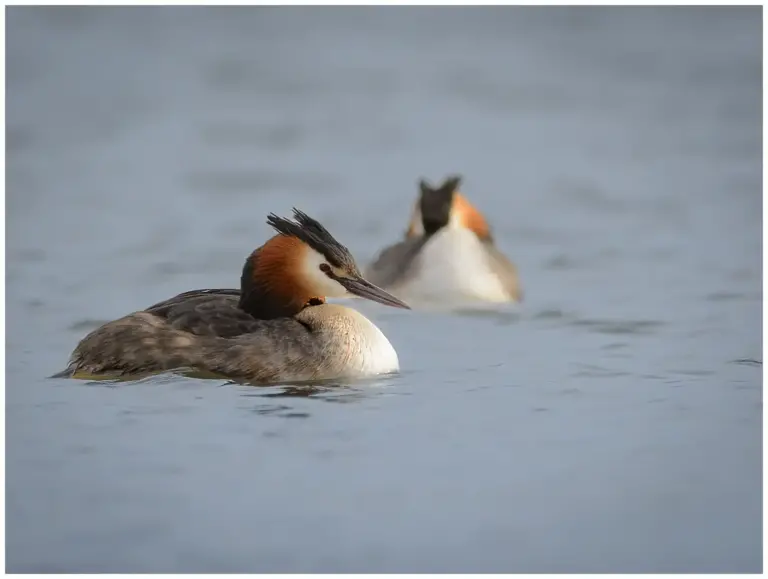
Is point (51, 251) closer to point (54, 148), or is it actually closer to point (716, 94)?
point (54, 148)

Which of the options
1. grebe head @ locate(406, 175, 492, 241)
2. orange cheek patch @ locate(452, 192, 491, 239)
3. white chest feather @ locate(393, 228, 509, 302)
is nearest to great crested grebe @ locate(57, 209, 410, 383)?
white chest feather @ locate(393, 228, 509, 302)

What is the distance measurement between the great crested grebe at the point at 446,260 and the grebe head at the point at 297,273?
2.75 m

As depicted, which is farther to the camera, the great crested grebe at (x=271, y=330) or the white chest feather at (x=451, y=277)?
the white chest feather at (x=451, y=277)

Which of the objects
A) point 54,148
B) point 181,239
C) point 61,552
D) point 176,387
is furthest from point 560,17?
point 61,552

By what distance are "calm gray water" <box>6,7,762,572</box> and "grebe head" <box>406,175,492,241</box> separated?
2.16 ft

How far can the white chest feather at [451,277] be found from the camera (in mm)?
13008

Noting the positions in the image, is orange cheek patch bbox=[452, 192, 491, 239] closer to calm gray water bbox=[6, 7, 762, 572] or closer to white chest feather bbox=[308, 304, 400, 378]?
calm gray water bbox=[6, 7, 762, 572]

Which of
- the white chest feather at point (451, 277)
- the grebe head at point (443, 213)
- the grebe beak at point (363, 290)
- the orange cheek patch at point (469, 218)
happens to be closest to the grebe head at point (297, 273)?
the grebe beak at point (363, 290)

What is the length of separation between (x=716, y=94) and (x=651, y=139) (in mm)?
1994

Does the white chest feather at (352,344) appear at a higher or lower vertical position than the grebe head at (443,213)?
lower

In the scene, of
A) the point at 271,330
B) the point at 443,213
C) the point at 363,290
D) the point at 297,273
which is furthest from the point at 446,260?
the point at 271,330

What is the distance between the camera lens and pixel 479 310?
504 inches

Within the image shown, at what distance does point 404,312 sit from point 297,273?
260cm

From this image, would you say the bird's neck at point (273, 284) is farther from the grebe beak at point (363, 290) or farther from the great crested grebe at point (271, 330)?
the grebe beak at point (363, 290)
